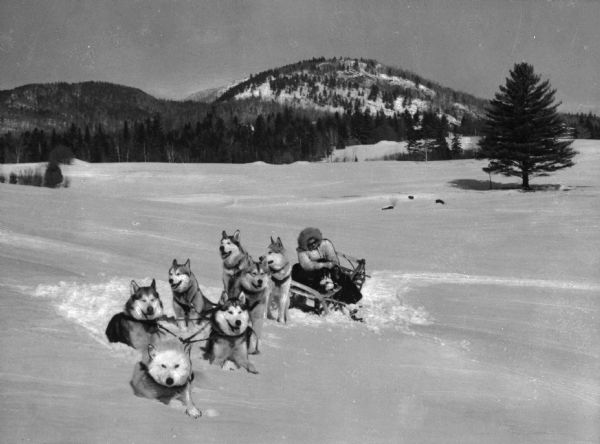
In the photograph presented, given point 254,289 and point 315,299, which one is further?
point 315,299

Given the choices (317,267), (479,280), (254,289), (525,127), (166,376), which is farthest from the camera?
(525,127)

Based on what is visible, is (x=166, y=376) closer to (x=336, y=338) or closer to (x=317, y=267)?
(x=336, y=338)

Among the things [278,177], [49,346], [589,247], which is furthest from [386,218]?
[278,177]

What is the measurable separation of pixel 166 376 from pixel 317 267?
5778 millimetres

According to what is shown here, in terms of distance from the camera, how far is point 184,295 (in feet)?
20.6

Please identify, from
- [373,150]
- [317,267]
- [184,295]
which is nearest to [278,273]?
[184,295]

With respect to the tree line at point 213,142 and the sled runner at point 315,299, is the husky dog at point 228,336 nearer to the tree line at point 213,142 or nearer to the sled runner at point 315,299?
the sled runner at point 315,299

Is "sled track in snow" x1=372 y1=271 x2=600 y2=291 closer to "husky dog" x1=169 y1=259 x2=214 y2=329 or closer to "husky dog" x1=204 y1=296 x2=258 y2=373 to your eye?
"husky dog" x1=169 y1=259 x2=214 y2=329

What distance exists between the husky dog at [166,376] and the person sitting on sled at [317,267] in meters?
5.43

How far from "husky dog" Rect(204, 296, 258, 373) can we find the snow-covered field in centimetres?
12

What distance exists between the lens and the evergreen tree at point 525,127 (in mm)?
34094

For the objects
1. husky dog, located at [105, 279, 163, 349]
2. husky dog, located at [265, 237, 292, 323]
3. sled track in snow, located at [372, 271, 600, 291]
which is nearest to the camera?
husky dog, located at [105, 279, 163, 349]

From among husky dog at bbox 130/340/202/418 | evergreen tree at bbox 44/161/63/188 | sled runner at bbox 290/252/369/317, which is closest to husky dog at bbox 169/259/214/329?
husky dog at bbox 130/340/202/418

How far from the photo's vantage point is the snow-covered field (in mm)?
3914
